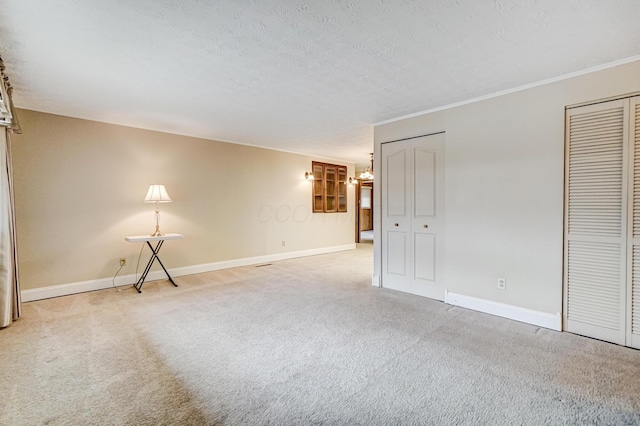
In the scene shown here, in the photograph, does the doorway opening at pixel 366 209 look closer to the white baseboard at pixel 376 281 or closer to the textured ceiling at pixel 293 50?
the white baseboard at pixel 376 281

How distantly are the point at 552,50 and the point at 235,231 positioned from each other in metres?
5.00

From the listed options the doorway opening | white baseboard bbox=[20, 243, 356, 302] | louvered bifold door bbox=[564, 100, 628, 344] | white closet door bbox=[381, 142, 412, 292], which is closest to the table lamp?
white baseboard bbox=[20, 243, 356, 302]

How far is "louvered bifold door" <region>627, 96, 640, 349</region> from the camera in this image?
2.37 m

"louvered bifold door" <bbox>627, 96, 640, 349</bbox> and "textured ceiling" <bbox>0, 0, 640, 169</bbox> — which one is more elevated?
"textured ceiling" <bbox>0, 0, 640, 169</bbox>

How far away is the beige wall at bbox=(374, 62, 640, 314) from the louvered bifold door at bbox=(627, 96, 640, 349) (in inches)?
10.3

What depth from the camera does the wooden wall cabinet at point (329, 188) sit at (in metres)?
7.02

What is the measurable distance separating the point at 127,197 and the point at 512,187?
16.4 feet

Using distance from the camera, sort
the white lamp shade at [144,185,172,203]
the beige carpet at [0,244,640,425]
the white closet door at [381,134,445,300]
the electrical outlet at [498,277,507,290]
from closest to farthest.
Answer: the beige carpet at [0,244,640,425], the electrical outlet at [498,277,507,290], the white closet door at [381,134,445,300], the white lamp shade at [144,185,172,203]

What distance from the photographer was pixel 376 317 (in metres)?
3.05

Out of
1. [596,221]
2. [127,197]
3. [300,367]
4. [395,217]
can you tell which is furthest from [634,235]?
[127,197]

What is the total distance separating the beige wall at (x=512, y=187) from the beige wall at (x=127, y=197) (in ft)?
11.8

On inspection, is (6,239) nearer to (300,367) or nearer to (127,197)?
(127,197)

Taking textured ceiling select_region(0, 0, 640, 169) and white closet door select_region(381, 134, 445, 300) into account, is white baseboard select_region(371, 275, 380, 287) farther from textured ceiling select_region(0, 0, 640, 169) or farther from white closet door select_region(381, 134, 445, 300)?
textured ceiling select_region(0, 0, 640, 169)

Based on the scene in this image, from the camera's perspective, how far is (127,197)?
4.33 m
